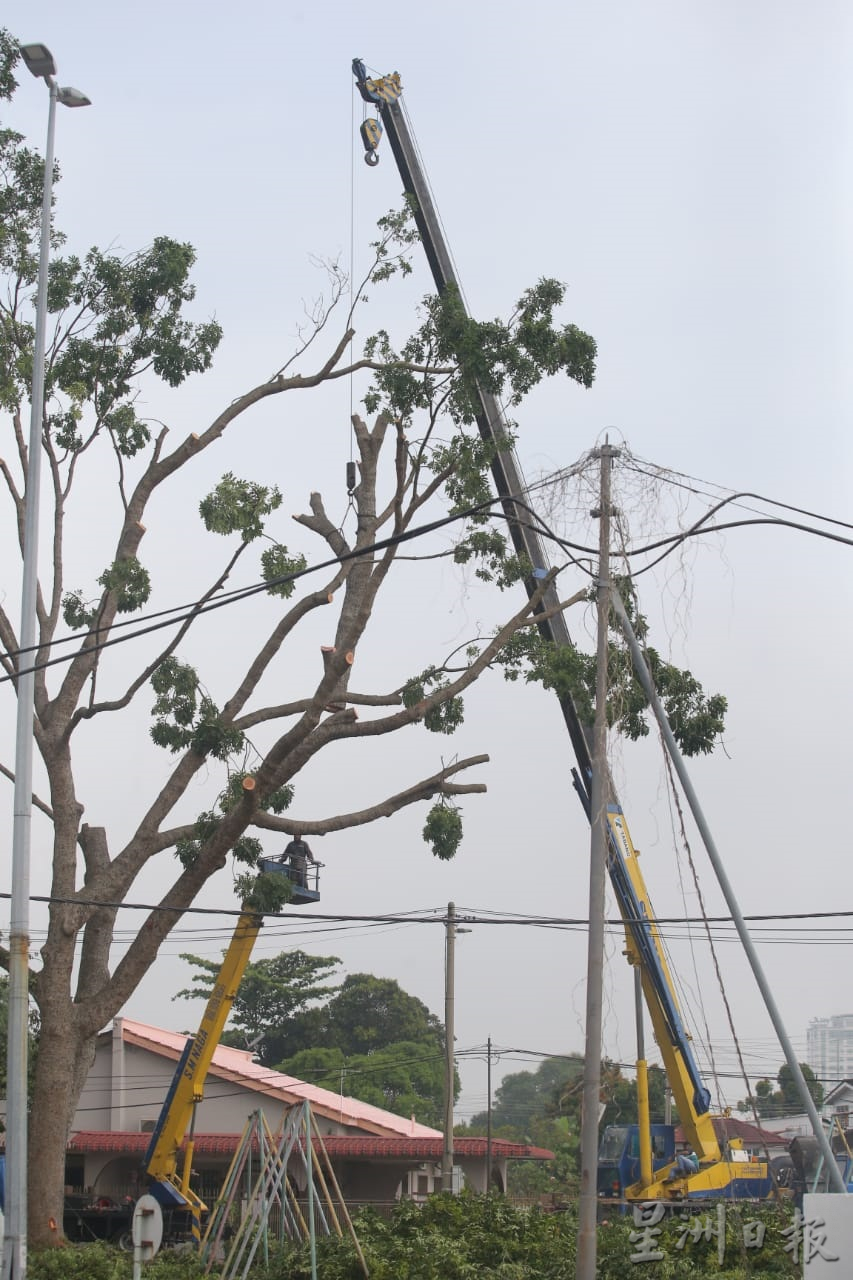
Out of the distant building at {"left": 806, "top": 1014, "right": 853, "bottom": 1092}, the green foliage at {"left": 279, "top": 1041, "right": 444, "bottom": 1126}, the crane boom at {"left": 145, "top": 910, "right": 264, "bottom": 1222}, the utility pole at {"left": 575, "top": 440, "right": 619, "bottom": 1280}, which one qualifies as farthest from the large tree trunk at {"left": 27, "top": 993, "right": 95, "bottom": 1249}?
the distant building at {"left": 806, "top": 1014, "right": 853, "bottom": 1092}

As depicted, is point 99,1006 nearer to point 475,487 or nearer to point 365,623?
point 365,623

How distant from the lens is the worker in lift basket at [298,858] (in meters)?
21.0

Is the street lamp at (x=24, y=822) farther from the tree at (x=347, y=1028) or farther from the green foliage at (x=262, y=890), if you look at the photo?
the tree at (x=347, y=1028)

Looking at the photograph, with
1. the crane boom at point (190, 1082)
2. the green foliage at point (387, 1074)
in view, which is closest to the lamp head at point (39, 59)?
the crane boom at point (190, 1082)

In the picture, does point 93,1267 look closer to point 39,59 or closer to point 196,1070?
point 196,1070

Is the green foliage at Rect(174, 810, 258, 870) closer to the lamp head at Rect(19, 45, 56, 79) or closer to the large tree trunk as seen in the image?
the large tree trunk

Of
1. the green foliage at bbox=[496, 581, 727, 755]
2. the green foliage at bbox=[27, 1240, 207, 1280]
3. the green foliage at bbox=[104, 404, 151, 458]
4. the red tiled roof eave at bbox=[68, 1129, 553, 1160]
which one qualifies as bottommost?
the green foliage at bbox=[27, 1240, 207, 1280]

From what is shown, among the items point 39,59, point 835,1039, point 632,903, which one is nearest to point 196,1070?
point 632,903

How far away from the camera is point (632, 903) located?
20906 mm

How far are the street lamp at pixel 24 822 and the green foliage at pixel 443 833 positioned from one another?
22.2 ft

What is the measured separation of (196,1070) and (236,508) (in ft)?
28.6

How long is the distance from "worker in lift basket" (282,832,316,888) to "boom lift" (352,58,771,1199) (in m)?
4.28

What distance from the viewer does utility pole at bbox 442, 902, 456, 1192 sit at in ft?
91.5

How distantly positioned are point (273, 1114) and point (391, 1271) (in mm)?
20201
